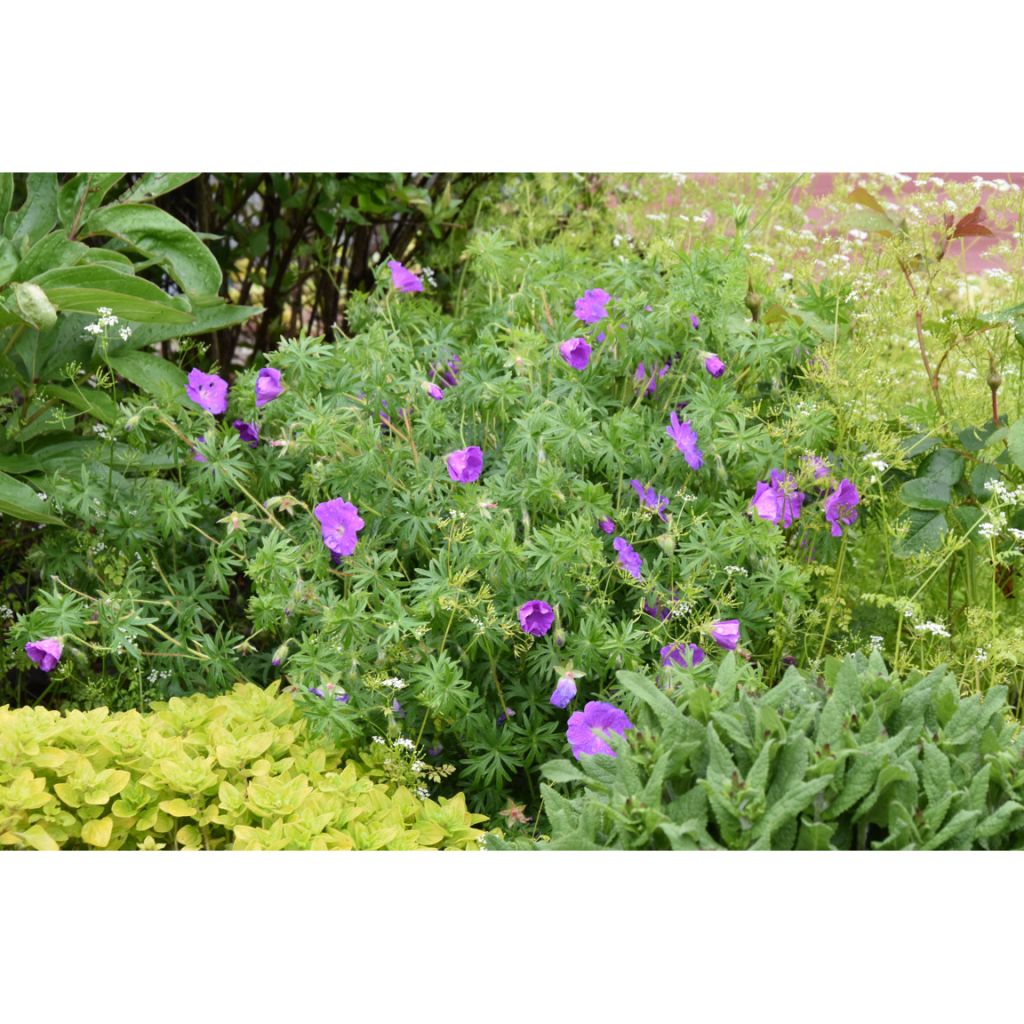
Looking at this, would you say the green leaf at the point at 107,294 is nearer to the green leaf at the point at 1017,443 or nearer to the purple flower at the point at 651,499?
the purple flower at the point at 651,499

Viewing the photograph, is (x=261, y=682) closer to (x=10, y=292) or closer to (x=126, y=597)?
(x=126, y=597)

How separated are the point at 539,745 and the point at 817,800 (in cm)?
71

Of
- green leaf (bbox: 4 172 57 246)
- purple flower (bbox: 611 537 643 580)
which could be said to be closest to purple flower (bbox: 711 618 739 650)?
purple flower (bbox: 611 537 643 580)

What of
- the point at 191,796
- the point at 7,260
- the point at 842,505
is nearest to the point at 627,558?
the point at 842,505

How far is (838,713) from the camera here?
1.97 m

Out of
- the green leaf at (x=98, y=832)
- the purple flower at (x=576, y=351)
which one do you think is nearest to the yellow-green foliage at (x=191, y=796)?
the green leaf at (x=98, y=832)

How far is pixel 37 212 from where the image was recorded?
123 inches

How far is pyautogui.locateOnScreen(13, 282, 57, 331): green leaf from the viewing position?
8.25 feet

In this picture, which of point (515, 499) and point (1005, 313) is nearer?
point (515, 499)

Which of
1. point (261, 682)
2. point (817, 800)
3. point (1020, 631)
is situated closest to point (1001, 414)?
point (1020, 631)

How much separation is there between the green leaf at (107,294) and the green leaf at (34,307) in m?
0.08

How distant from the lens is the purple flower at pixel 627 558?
7.89 ft

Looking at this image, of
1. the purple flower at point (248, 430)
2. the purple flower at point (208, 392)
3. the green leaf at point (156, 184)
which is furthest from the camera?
the green leaf at point (156, 184)

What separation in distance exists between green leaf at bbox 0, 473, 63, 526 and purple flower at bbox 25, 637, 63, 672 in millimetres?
322
